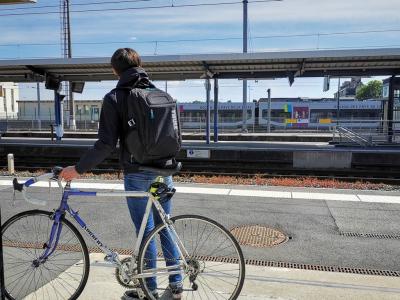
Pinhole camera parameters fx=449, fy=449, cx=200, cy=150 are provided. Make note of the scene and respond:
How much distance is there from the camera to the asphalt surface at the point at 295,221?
203 inches

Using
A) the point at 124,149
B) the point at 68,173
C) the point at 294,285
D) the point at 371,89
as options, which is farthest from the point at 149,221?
the point at 371,89

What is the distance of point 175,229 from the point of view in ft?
11.1

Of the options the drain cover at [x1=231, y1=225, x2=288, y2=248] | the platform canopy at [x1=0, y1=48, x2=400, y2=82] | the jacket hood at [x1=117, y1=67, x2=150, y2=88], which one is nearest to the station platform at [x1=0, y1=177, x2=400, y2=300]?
the drain cover at [x1=231, y1=225, x2=288, y2=248]

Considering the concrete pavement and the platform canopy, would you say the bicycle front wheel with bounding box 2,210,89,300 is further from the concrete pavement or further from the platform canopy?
the platform canopy

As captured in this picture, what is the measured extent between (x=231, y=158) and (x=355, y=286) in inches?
478

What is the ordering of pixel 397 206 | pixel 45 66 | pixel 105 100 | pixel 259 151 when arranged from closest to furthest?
pixel 105 100 → pixel 397 206 → pixel 259 151 → pixel 45 66

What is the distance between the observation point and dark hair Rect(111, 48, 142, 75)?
340 centimetres

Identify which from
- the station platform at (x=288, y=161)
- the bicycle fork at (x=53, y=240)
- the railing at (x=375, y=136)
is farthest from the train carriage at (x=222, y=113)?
the bicycle fork at (x=53, y=240)

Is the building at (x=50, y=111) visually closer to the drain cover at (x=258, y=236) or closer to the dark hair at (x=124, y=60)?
the drain cover at (x=258, y=236)

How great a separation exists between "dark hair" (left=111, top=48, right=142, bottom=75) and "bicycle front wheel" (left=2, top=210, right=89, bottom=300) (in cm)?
127

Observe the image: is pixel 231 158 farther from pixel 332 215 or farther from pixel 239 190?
pixel 332 215

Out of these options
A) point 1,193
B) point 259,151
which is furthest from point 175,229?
point 259,151

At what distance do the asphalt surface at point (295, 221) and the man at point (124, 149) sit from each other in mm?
1885

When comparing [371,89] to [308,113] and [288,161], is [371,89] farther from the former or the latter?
[288,161]
